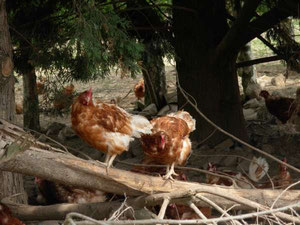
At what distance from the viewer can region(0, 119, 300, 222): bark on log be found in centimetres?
451

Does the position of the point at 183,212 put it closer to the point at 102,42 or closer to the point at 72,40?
the point at 102,42

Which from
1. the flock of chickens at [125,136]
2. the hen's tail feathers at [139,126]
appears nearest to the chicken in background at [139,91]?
the flock of chickens at [125,136]

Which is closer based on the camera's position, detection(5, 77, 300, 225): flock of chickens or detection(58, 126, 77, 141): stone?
detection(5, 77, 300, 225): flock of chickens

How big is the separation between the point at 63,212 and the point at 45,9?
10.2 feet

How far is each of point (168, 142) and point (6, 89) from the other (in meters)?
1.65

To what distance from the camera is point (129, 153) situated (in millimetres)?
8664

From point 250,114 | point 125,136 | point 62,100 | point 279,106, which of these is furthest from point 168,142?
point 250,114

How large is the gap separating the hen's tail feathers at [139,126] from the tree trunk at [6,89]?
1.20 meters

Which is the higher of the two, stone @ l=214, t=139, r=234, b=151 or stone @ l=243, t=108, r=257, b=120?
stone @ l=243, t=108, r=257, b=120

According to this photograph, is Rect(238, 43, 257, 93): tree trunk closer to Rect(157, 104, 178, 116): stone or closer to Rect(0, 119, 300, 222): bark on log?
Rect(157, 104, 178, 116): stone

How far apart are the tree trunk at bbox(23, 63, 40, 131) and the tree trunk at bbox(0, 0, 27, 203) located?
4.09 m

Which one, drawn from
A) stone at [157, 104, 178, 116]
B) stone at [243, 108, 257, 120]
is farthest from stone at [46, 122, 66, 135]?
stone at [243, 108, 257, 120]

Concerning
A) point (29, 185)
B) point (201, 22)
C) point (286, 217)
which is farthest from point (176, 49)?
point (286, 217)

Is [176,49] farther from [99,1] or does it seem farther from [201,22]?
[99,1]
